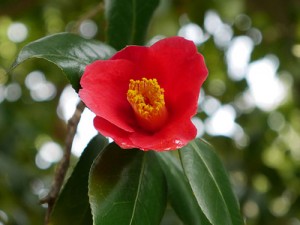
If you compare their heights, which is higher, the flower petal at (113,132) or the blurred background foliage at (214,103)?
the flower petal at (113,132)

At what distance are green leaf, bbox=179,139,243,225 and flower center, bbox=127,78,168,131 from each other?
59 mm

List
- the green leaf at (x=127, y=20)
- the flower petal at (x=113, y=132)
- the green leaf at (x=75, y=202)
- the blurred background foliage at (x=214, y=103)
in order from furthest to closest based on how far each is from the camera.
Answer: the blurred background foliage at (x=214, y=103) → the green leaf at (x=127, y=20) → the green leaf at (x=75, y=202) → the flower petal at (x=113, y=132)

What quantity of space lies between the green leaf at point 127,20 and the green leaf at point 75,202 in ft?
0.75

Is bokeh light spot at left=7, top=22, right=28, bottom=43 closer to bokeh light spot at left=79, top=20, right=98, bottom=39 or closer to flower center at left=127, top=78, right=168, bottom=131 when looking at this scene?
bokeh light spot at left=79, top=20, right=98, bottom=39

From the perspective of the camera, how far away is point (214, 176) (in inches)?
30.5

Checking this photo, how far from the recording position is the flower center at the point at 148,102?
725 millimetres

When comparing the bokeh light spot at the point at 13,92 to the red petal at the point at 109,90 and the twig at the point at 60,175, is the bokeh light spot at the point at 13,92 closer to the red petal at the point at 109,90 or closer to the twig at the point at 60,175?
the twig at the point at 60,175

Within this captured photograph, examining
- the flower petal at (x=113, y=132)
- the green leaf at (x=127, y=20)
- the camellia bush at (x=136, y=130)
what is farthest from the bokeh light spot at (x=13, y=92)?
the flower petal at (x=113, y=132)

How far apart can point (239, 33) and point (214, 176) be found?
5.28ft

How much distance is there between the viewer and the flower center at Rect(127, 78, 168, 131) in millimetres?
725

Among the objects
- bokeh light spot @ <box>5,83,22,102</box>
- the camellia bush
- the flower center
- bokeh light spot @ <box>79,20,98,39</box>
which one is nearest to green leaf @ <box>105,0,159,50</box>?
the camellia bush

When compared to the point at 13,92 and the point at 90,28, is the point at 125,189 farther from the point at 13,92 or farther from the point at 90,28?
the point at 13,92

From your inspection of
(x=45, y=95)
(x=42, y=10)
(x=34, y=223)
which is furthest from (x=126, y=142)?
(x=45, y=95)

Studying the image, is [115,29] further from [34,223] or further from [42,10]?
[42,10]
